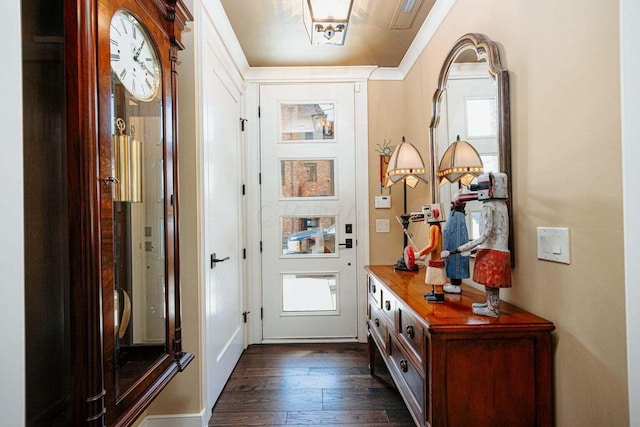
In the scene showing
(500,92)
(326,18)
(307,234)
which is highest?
(326,18)

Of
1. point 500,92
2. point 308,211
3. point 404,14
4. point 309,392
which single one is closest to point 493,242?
point 500,92

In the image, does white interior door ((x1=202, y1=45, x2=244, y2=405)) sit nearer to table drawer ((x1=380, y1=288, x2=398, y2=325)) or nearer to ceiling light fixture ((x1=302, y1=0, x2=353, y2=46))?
ceiling light fixture ((x1=302, y1=0, x2=353, y2=46))

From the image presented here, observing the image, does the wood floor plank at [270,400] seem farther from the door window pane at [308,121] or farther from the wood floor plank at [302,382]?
the door window pane at [308,121]

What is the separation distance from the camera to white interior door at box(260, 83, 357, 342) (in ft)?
10.1

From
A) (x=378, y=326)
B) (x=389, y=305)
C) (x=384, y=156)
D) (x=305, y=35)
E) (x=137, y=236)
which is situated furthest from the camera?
(x=384, y=156)

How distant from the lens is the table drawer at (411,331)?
1.25m

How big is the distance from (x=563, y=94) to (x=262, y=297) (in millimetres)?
2701

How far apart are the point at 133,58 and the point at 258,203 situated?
2.01 meters

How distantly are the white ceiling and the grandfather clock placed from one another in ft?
2.98

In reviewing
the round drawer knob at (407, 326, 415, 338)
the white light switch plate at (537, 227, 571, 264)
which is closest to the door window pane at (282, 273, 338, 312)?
the round drawer knob at (407, 326, 415, 338)

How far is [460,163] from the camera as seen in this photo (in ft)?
6.04

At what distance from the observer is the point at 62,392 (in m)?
0.91

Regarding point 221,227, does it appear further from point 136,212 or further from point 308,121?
point 308,121

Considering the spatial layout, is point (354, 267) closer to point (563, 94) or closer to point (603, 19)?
point (563, 94)
